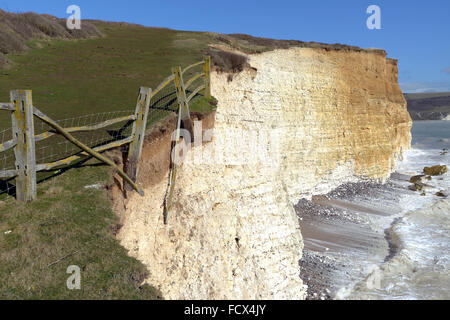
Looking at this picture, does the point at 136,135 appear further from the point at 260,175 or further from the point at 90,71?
the point at 90,71

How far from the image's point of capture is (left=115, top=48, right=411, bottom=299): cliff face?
26.7ft

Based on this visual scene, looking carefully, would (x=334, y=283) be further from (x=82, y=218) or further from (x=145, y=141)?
(x=82, y=218)

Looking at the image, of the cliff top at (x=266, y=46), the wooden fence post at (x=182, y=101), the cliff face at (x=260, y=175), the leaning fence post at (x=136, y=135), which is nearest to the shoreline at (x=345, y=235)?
the cliff face at (x=260, y=175)

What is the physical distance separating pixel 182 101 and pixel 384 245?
12089 millimetres

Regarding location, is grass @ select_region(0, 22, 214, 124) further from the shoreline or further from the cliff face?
the shoreline

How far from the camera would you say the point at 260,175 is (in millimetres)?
13211

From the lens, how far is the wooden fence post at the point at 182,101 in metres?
9.95

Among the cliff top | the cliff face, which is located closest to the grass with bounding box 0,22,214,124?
the cliff top

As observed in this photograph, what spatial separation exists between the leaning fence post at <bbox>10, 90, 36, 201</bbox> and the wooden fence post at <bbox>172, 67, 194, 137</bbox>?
4565 millimetres

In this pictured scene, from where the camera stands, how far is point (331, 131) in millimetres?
24750

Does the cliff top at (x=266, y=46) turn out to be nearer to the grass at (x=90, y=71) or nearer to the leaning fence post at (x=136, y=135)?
the grass at (x=90, y=71)

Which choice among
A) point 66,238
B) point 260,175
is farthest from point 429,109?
point 66,238

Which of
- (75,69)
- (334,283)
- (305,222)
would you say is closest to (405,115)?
(305,222)
